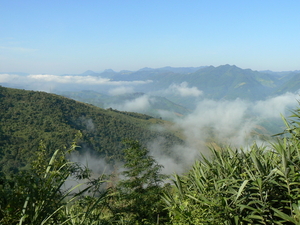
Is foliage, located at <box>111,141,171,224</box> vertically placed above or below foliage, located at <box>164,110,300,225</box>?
below

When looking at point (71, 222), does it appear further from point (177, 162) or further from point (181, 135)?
point (181, 135)

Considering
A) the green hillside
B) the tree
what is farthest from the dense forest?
the green hillside

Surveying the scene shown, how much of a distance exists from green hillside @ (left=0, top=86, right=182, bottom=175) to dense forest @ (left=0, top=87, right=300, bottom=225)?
54979 millimetres

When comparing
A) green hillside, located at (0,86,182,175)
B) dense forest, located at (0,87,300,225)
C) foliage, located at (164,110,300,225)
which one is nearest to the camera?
dense forest, located at (0,87,300,225)

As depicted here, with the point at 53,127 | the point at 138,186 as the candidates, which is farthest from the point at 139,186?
the point at 53,127

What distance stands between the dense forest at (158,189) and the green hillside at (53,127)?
55.0 meters

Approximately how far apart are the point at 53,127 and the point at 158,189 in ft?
280

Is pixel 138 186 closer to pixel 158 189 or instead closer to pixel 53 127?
pixel 158 189

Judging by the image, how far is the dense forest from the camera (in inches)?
114

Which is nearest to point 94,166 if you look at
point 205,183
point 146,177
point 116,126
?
point 116,126

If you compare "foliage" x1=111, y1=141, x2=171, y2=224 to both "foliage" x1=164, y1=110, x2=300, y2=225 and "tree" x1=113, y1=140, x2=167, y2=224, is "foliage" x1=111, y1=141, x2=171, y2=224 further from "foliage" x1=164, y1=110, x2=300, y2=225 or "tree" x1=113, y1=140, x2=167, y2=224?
"foliage" x1=164, y1=110, x2=300, y2=225

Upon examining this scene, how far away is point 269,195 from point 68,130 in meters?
90.9

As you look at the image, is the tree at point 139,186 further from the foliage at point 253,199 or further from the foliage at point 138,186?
the foliage at point 253,199

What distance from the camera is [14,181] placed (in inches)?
113
